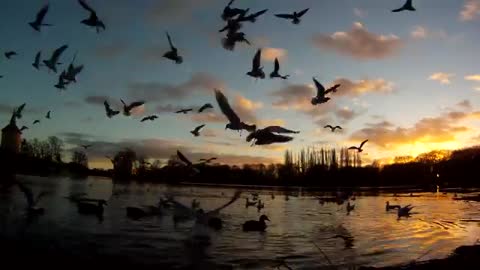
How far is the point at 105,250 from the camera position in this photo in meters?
17.5

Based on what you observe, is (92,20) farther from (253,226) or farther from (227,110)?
(253,226)

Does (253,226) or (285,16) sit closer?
(285,16)

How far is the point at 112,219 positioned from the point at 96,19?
44.3ft

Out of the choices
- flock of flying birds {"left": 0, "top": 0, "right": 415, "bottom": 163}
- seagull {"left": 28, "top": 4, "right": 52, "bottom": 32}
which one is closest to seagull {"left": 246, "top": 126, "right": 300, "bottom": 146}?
flock of flying birds {"left": 0, "top": 0, "right": 415, "bottom": 163}

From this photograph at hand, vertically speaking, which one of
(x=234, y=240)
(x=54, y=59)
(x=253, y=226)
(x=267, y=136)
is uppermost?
(x=54, y=59)

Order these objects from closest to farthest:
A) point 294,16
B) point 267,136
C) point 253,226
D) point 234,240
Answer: point 267,136 → point 294,16 → point 234,240 → point 253,226

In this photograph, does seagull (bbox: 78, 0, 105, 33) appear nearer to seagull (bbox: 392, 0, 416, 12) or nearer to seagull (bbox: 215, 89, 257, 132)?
seagull (bbox: 215, 89, 257, 132)

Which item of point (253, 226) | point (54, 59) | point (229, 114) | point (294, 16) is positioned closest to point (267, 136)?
point (229, 114)

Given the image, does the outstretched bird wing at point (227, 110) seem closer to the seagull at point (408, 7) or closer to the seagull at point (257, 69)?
the seagull at point (257, 69)

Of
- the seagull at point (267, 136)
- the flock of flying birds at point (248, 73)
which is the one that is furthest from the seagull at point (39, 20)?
the seagull at point (267, 136)

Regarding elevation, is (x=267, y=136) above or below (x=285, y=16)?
below

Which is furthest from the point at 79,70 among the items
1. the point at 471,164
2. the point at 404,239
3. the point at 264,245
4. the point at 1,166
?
the point at 471,164

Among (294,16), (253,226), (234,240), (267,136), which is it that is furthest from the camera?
(253,226)

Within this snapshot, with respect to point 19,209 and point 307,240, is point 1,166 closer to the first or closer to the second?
point 19,209
